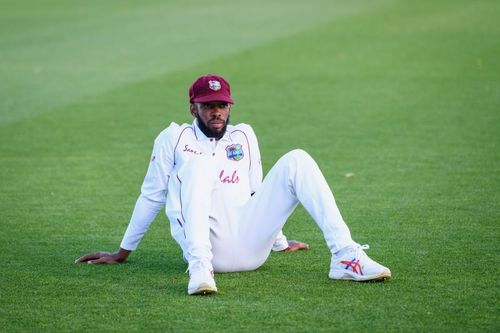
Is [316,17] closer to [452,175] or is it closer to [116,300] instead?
[452,175]

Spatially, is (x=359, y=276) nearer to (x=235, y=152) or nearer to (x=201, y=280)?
(x=201, y=280)

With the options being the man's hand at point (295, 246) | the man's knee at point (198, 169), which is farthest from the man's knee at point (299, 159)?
the man's hand at point (295, 246)

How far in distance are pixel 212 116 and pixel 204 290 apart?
119 cm

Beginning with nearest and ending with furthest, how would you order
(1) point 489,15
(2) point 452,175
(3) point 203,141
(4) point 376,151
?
1. (3) point 203,141
2. (2) point 452,175
3. (4) point 376,151
4. (1) point 489,15

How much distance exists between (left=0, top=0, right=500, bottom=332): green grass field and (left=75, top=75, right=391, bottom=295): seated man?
6.4 inches

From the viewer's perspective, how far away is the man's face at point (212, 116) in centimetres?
640

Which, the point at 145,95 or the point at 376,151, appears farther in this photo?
the point at 145,95

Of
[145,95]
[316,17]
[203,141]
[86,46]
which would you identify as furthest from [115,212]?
[316,17]

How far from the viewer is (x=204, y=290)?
19.3ft

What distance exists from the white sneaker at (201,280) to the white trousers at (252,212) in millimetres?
56

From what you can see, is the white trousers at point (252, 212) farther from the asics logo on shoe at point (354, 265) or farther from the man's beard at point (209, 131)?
the man's beard at point (209, 131)

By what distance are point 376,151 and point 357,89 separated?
4197 mm

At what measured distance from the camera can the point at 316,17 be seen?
2358 centimetres

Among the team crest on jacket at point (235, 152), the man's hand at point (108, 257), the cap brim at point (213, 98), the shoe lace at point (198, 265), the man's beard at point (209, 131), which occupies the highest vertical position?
the cap brim at point (213, 98)
